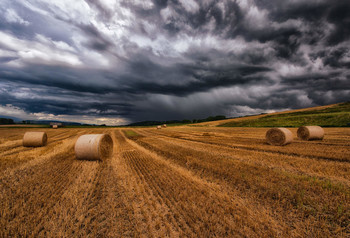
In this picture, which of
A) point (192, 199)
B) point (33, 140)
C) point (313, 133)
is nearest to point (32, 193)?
point (192, 199)

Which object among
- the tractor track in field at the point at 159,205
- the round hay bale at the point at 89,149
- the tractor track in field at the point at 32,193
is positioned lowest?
the tractor track in field at the point at 159,205

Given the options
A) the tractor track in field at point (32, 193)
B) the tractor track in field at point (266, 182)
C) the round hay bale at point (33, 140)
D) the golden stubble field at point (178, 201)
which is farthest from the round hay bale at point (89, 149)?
the round hay bale at point (33, 140)

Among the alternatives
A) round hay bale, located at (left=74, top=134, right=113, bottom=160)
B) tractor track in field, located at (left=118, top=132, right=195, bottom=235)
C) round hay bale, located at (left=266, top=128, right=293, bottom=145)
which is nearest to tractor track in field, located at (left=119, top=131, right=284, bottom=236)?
tractor track in field, located at (left=118, top=132, right=195, bottom=235)

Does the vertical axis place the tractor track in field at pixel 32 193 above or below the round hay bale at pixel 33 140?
below

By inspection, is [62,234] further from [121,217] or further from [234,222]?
[234,222]

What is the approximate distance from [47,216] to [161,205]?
Result: 270cm

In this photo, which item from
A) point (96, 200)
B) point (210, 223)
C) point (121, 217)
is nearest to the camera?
point (210, 223)

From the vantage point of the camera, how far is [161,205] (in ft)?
13.1

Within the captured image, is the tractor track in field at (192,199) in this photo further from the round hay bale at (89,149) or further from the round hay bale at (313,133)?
the round hay bale at (313,133)

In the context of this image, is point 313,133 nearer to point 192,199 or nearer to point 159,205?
point 192,199

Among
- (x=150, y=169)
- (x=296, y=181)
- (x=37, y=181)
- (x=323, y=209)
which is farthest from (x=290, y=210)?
(x=37, y=181)

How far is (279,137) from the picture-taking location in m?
12.8

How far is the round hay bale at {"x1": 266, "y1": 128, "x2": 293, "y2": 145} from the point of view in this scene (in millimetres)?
12480

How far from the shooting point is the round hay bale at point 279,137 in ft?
40.9
